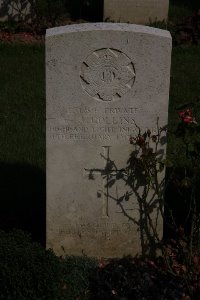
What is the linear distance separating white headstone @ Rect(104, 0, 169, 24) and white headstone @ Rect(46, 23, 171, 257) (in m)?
6.80

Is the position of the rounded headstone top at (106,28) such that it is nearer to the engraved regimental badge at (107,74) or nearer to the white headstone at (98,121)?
the white headstone at (98,121)

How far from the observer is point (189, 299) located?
5.08 m

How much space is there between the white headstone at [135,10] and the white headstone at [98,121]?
680 cm

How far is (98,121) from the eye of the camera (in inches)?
208

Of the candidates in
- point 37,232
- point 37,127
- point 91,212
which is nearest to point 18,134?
point 37,127

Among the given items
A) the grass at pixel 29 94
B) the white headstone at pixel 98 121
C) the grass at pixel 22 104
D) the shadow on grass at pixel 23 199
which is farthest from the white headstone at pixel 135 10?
the white headstone at pixel 98 121

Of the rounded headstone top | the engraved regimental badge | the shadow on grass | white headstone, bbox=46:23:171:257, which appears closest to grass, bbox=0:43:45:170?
the shadow on grass

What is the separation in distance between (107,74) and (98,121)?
0.35 meters

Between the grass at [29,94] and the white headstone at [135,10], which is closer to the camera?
the grass at [29,94]

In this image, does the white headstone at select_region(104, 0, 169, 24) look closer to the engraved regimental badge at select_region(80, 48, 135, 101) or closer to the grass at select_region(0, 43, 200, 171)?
the grass at select_region(0, 43, 200, 171)

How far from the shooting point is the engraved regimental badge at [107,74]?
513cm

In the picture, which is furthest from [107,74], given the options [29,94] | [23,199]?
[29,94]

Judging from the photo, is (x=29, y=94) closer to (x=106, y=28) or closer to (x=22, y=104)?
(x=22, y=104)

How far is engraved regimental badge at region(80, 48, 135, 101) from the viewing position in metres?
5.13
